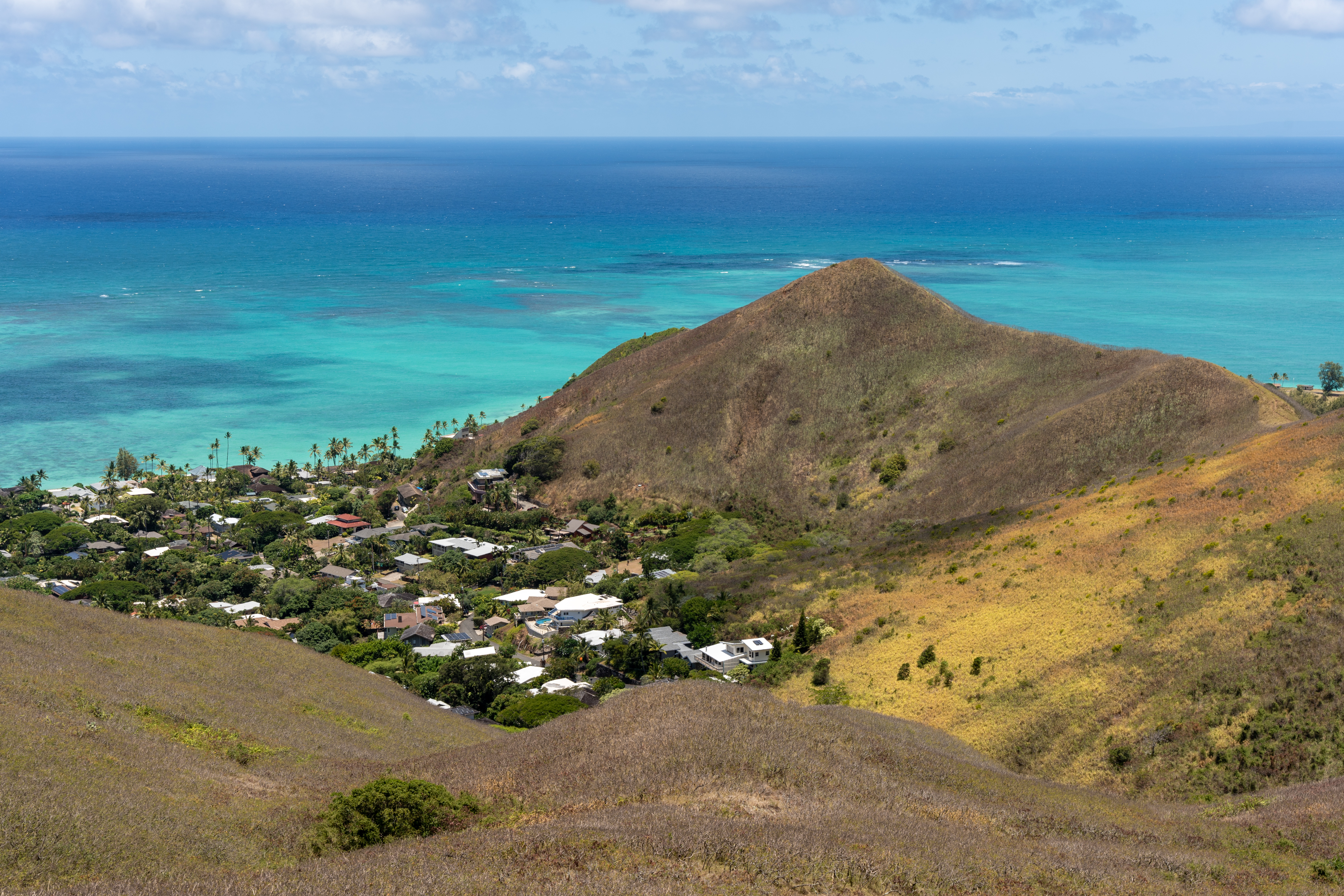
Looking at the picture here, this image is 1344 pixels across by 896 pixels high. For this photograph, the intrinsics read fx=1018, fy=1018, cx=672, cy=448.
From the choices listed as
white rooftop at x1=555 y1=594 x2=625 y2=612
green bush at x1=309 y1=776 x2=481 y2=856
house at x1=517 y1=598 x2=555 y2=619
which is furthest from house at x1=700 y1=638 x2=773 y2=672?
green bush at x1=309 y1=776 x2=481 y2=856

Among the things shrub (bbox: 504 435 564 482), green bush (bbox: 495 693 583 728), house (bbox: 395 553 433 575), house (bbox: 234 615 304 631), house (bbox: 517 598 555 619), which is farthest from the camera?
shrub (bbox: 504 435 564 482)

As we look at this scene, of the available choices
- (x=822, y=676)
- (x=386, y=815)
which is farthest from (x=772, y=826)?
(x=822, y=676)

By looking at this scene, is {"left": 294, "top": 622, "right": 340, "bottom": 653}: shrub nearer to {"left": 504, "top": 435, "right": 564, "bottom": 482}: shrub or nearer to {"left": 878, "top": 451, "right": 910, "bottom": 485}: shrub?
{"left": 504, "top": 435, "right": 564, "bottom": 482}: shrub

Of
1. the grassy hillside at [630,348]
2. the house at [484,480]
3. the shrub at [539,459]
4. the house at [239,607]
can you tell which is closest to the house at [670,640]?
the house at [239,607]

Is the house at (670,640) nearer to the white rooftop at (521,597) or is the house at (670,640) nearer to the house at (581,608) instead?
the house at (581,608)

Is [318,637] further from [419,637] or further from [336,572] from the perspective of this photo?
[336,572]

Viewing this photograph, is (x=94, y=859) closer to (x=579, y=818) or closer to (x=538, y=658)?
(x=579, y=818)
